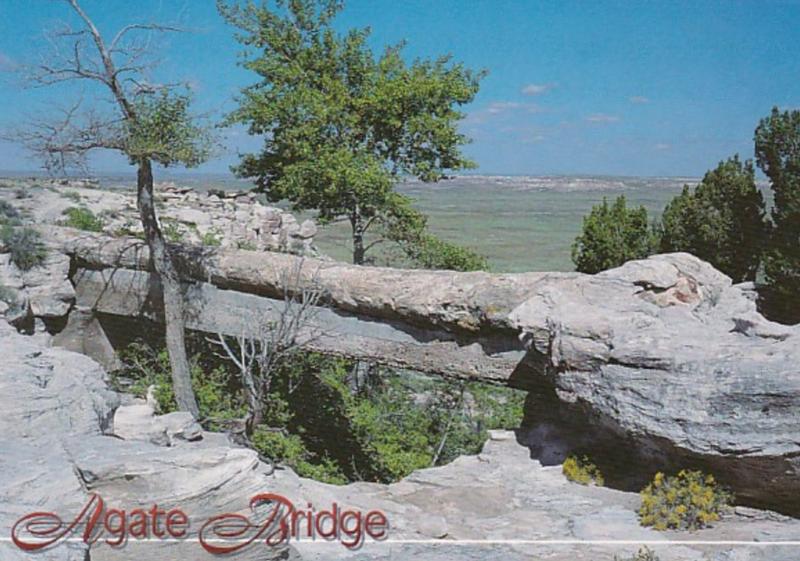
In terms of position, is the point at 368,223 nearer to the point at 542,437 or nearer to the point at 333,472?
the point at 333,472

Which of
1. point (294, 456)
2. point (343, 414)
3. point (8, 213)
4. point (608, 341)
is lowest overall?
point (294, 456)

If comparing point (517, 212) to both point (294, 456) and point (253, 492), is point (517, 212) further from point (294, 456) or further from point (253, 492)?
point (253, 492)

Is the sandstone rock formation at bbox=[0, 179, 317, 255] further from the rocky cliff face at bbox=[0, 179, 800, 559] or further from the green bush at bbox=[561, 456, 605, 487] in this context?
the green bush at bbox=[561, 456, 605, 487]

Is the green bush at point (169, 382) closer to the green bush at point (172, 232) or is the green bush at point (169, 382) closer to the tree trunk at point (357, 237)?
the green bush at point (172, 232)

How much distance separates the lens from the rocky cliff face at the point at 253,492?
538cm

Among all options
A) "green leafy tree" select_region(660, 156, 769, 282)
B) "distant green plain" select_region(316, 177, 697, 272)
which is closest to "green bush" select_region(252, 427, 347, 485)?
"distant green plain" select_region(316, 177, 697, 272)

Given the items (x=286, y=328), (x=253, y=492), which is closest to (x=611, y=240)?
(x=286, y=328)

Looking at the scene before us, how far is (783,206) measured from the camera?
16078 millimetres

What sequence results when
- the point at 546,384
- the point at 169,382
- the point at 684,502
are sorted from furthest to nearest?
1. the point at 169,382
2. the point at 546,384
3. the point at 684,502

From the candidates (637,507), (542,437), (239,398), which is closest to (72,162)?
(239,398)

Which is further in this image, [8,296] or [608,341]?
[8,296]

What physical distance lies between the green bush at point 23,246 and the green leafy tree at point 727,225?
13373 millimetres

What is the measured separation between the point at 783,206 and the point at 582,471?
9700 mm

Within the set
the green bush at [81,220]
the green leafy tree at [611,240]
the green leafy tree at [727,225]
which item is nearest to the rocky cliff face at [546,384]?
the green bush at [81,220]
